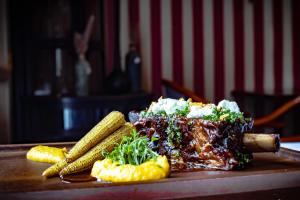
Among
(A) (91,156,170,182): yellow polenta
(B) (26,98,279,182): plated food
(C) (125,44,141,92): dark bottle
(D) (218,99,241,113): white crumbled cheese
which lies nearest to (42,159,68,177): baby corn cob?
(B) (26,98,279,182): plated food

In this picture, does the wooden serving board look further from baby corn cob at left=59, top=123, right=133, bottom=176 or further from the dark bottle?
the dark bottle

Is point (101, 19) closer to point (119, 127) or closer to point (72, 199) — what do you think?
point (119, 127)

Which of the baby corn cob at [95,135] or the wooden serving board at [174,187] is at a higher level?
the baby corn cob at [95,135]

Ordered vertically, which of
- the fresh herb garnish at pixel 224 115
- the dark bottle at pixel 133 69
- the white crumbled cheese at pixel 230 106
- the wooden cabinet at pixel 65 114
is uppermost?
the dark bottle at pixel 133 69

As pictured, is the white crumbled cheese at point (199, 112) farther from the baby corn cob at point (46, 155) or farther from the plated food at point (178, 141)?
the baby corn cob at point (46, 155)

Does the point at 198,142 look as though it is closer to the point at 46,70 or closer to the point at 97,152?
the point at 97,152

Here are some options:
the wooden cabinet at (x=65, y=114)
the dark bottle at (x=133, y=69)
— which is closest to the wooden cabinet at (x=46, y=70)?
the wooden cabinet at (x=65, y=114)

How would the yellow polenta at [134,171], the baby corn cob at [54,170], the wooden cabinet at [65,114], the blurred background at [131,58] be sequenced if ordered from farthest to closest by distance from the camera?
1. the blurred background at [131,58]
2. the wooden cabinet at [65,114]
3. the baby corn cob at [54,170]
4. the yellow polenta at [134,171]

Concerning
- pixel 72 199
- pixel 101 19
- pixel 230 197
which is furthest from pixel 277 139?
pixel 101 19
